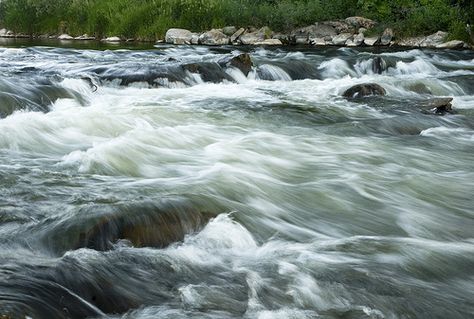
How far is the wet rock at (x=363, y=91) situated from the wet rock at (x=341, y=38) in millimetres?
12977

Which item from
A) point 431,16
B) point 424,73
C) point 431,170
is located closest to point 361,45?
point 431,16

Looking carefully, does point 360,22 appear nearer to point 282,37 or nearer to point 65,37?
point 282,37

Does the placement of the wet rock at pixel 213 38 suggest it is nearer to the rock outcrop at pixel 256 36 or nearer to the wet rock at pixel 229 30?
the wet rock at pixel 229 30

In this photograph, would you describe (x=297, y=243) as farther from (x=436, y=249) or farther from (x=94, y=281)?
(x=94, y=281)

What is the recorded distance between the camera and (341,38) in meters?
23.8

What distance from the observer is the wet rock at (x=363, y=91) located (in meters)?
10.6

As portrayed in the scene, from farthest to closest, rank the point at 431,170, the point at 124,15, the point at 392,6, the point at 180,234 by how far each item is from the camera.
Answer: the point at 124,15 < the point at 392,6 < the point at 431,170 < the point at 180,234

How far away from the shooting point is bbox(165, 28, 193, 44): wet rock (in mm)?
25734

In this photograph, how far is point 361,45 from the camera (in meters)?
23.0

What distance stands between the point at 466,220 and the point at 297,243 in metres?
1.60

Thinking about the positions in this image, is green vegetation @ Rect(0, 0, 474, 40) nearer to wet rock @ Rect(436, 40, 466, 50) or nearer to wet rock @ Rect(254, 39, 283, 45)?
wet rock @ Rect(436, 40, 466, 50)

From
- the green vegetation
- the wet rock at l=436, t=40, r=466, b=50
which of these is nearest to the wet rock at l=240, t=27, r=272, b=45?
the green vegetation

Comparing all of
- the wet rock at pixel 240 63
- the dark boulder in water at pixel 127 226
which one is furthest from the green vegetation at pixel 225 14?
the dark boulder in water at pixel 127 226

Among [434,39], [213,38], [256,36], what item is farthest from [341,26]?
[213,38]
